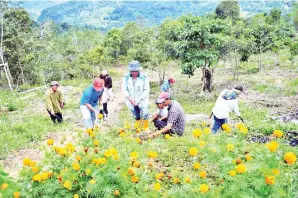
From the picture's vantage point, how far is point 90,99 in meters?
7.21

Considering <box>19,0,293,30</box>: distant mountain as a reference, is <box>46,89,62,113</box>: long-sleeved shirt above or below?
below

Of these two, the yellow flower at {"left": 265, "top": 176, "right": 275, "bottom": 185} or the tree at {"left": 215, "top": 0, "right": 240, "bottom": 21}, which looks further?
the tree at {"left": 215, "top": 0, "right": 240, "bottom": 21}

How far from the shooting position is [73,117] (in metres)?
12.0

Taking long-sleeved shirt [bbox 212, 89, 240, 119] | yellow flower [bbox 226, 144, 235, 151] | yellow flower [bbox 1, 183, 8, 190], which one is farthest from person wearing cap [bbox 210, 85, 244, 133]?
yellow flower [bbox 1, 183, 8, 190]

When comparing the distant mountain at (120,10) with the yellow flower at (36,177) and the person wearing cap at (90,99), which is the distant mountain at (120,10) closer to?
the person wearing cap at (90,99)

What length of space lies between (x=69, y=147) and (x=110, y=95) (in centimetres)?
1044

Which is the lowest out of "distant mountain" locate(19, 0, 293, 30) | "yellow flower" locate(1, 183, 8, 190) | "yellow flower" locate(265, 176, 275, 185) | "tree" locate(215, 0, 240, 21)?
"yellow flower" locate(265, 176, 275, 185)

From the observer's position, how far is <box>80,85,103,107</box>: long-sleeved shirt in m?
7.14

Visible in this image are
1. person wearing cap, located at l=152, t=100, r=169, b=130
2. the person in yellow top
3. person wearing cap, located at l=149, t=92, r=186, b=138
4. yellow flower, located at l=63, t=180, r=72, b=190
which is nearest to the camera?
yellow flower, located at l=63, t=180, r=72, b=190

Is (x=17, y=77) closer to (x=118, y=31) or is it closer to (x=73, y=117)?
(x=73, y=117)

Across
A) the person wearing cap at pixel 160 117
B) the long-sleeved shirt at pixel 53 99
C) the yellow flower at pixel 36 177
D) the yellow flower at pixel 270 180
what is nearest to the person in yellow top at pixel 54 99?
the long-sleeved shirt at pixel 53 99

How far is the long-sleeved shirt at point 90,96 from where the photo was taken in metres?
7.14

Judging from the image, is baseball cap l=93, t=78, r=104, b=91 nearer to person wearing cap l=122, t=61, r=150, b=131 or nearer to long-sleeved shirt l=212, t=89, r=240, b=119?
person wearing cap l=122, t=61, r=150, b=131

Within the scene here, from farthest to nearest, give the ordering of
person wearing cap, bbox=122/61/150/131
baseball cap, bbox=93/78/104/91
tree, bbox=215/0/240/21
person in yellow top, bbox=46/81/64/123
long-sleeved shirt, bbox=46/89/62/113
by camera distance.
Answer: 1. tree, bbox=215/0/240/21
2. long-sleeved shirt, bbox=46/89/62/113
3. person in yellow top, bbox=46/81/64/123
4. person wearing cap, bbox=122/61/150/131
5. baseball cap, bbox=93/78/104/91
